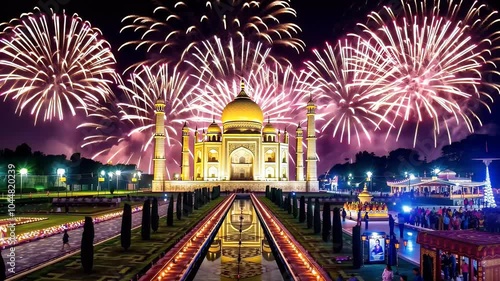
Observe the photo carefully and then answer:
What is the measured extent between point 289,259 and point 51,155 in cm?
7973

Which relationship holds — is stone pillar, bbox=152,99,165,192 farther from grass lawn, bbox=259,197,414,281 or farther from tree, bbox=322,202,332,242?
tree, bbox=322,202,332,242

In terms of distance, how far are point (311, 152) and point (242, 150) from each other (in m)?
11.0

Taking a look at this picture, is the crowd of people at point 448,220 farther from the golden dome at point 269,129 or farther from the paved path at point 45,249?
the golden dome at point 269,129

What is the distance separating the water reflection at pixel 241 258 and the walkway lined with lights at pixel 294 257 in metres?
0.42

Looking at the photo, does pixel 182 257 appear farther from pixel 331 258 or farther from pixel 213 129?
pixel 213 129

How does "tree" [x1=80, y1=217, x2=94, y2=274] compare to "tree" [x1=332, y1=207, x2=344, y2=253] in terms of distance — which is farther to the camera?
"tree" [x1=332, y1=207, x2=344, y2=253]

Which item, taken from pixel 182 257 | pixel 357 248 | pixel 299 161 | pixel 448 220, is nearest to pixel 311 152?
pixel 299 161

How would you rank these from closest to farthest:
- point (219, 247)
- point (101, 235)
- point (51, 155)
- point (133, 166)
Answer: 1. point (219, 247)
2. point (101, 235)
3. point (51, 155)
4. point (133, 166)

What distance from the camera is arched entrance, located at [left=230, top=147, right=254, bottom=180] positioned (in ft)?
233

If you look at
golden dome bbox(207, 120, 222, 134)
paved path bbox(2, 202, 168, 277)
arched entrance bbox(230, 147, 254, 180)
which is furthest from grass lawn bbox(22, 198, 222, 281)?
golden dome bbox(207, 120, 222, 134)

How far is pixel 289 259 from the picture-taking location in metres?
15.0

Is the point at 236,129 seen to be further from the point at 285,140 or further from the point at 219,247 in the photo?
the point at 219,247

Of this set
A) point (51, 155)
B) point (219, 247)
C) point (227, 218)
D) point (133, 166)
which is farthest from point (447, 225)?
point (133, 166)

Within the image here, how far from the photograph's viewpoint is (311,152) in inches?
2643
